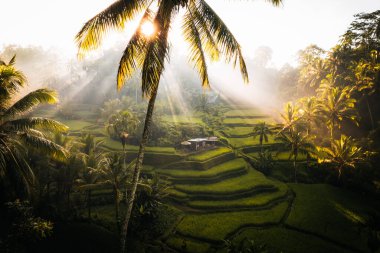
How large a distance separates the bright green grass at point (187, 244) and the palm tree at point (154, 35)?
11.2m

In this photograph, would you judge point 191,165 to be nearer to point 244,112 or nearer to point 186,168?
point 186,168

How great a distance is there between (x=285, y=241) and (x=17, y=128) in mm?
15507

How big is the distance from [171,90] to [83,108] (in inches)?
737

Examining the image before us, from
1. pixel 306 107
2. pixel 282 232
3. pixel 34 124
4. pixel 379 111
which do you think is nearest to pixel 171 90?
pixel 306 107

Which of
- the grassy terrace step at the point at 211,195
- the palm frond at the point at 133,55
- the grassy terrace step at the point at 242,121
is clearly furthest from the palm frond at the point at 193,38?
the grassy terrace step at the point at 242,121

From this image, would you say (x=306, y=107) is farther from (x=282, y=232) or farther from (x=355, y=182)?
(x=282, y=232)

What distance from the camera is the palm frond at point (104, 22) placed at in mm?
7207

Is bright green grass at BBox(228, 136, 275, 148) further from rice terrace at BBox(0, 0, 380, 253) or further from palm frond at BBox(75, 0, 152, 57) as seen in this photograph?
palm frond at BBox(75, 0, 152, 57)

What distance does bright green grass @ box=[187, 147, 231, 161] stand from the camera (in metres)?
26.2

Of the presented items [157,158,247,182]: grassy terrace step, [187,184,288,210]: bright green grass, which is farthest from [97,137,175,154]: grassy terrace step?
[187,184,288,210]: bright green grass

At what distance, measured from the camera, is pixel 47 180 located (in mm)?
17250

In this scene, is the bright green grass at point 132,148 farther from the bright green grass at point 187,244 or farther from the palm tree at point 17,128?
the palm tree at point 17,128

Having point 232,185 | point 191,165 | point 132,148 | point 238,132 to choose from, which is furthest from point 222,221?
point 238,132

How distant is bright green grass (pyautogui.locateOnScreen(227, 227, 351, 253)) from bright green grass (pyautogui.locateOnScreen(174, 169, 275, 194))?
521cm
